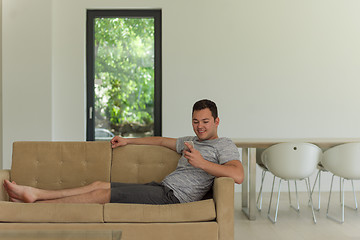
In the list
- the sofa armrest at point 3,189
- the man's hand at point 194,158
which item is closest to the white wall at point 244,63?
the sofa armrest at point 3,189

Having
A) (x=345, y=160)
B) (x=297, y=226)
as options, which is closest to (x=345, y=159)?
(x=345, y=160)

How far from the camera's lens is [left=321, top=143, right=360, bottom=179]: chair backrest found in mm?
4262

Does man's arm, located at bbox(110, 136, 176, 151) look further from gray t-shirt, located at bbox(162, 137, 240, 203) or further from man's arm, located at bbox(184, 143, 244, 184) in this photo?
man's arm, located at bbox(184, 143, 244, 184)

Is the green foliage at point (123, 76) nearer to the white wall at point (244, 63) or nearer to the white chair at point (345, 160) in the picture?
the white wall at point (244, 63)

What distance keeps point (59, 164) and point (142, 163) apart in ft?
2.00

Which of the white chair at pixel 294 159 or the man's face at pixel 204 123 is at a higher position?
the man's face at pixel 204 123

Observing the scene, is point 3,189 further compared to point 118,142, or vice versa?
point 118,142

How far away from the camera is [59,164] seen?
3.49m

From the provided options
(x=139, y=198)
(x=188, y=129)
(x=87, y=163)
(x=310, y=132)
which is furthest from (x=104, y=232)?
(x=310, y=132)

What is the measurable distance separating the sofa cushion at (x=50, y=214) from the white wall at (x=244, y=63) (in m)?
3.13

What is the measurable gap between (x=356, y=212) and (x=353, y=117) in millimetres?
1714

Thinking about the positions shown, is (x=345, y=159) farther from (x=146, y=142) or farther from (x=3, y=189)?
(x=3, y=189)

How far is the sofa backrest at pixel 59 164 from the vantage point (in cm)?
346

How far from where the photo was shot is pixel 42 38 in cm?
586
